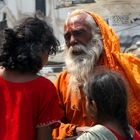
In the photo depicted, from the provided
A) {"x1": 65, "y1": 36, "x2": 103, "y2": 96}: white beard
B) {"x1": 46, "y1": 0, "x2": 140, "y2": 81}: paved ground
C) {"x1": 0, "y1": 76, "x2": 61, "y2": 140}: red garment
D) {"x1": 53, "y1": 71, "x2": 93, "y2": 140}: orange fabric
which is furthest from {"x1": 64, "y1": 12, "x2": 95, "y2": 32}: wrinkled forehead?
{"x1": 46, "y1": 0, "x2": 140, "y2": 81}: paved ground

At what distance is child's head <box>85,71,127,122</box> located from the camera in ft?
7.44

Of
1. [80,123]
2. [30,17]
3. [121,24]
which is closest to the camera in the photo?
[30,17]

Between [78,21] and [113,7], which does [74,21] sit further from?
[113,7]

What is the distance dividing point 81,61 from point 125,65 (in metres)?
0.28

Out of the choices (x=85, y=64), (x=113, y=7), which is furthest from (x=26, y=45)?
(x=113, y=7)

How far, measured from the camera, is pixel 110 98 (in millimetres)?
2271

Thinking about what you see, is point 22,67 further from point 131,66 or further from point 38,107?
point 131,66

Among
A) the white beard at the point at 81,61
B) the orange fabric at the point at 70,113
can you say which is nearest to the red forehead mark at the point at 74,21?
the white beard at the point at 81,61

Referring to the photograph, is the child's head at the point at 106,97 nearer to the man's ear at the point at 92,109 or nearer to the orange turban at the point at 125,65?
the man's ear at the point at 92,109

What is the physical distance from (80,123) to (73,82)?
0.84ft

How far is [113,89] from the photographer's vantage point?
2295mm

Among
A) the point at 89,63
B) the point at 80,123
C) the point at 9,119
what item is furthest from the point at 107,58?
the point at 9,119

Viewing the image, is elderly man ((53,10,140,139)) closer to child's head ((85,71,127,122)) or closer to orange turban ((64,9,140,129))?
orange turban ((64,9,140,129))

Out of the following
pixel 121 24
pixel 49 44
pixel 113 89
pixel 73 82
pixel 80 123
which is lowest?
pixel 121 24
